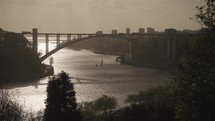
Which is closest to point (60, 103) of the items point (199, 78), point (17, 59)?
point (199, 78)

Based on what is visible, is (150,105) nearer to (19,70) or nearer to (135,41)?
(19,70)

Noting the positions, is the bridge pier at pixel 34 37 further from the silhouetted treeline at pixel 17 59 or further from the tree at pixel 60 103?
the tree at pixel 60 103

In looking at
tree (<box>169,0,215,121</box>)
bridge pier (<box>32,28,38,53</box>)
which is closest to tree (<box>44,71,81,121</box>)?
tree (<box>169,0,215,121</box>)

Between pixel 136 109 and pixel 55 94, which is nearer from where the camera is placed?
pixel 55 94

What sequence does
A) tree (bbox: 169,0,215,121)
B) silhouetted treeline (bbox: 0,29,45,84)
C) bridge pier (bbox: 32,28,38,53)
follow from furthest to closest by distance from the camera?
bridge pier (bbox: 32,28,38,53)
silhouetted treeline (bbox: 0,29,45,84)
tree (bbox: 169,0,215,121)

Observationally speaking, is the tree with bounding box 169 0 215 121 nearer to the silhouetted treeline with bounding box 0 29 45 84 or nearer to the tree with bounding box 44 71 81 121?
the tree with bounding box 44 71 81 121

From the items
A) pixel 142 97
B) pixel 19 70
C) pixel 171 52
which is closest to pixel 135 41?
pixel 171 52
